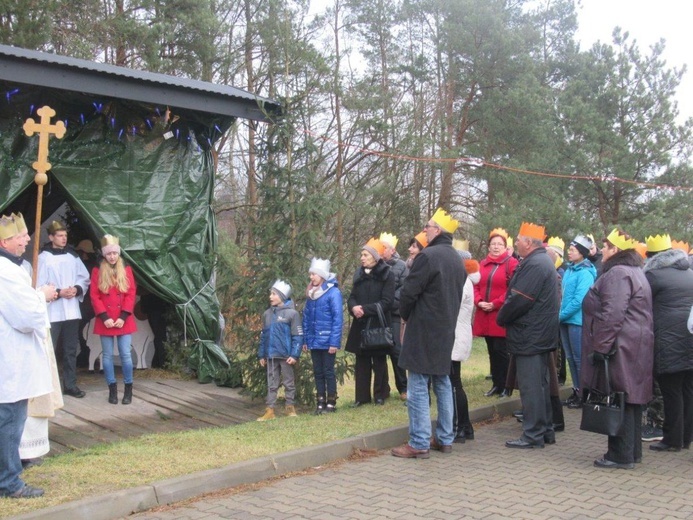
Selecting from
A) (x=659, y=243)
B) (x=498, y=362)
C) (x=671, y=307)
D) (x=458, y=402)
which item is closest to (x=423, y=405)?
(x=458, y=402)

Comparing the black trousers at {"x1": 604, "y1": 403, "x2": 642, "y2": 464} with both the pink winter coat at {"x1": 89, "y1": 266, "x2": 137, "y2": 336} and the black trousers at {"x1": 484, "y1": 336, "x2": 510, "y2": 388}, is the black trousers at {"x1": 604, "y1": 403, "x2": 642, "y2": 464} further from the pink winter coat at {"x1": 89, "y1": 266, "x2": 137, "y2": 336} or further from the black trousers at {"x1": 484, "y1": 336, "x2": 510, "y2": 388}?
the pink winter coat at {"x1": 89, "y1": 266, "x2": 137, "y2": 336}

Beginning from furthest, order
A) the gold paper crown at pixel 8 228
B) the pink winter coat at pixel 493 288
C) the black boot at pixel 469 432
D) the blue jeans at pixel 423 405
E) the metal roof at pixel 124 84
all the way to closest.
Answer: the pink winter coat at pixel 493 288, the metal roof at pixel 124 84, the black boot at pixel 469 432, the blue jeans at pixel 423 405, the gold paper crown at pixel 8 228

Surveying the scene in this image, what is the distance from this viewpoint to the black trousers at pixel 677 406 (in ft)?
22.9

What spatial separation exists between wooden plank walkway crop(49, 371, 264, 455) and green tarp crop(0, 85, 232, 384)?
0.56m

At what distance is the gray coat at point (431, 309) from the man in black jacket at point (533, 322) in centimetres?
71

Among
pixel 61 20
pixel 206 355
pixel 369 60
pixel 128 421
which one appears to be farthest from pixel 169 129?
pixel 369 60

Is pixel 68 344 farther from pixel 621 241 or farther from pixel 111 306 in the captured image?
pixel 621 241

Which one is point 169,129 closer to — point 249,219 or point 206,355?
point 249,219

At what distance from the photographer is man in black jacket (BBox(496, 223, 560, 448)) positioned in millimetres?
6859

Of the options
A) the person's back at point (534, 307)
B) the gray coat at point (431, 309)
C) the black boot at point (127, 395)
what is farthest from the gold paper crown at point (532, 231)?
the black boot at point (127, 395)

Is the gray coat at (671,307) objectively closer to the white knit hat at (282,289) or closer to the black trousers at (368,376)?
the black trousers at (368,376)

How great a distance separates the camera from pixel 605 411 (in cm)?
629

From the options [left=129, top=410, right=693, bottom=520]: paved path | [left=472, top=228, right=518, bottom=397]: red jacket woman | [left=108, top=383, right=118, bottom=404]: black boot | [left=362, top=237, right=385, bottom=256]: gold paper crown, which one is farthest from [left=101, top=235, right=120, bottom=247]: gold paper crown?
[left=472, top=228, right=518, bottom=397]: red jacket woman

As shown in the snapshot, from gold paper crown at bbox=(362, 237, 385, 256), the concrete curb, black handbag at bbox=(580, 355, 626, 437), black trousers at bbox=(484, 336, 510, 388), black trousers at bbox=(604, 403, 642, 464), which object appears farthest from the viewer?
black trousers at bbox=(484, 336, 510, 388)
